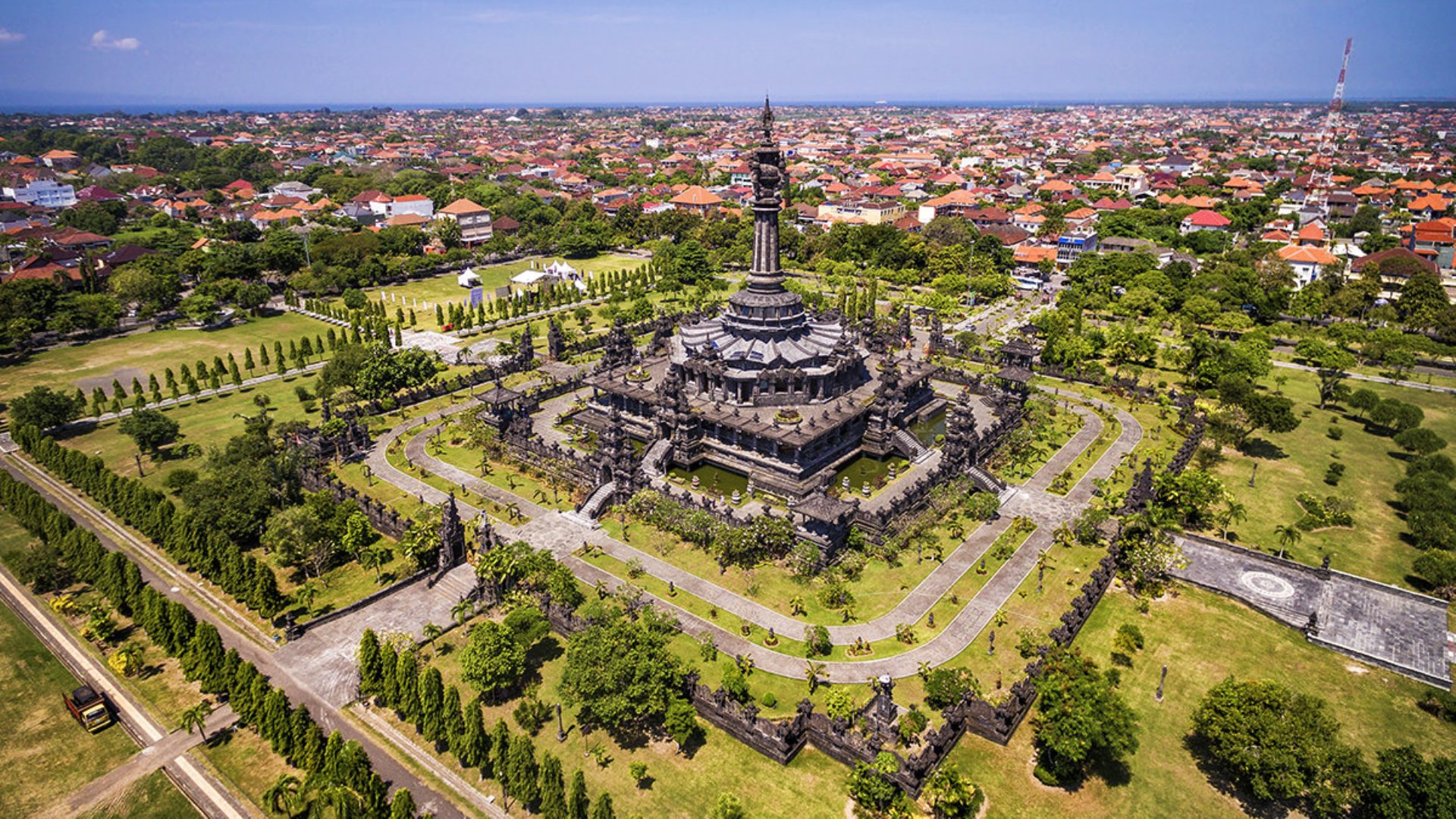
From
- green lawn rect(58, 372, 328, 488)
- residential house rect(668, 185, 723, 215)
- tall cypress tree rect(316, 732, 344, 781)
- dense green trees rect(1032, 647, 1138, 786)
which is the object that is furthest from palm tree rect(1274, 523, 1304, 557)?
residential house rect(668, 185, 723, 215)

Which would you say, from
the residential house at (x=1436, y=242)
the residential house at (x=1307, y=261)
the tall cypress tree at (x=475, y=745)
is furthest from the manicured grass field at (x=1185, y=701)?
the residential house at (x=1436, y=242)

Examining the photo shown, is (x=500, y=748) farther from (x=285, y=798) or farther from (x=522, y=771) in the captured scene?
(x=285, y=798)

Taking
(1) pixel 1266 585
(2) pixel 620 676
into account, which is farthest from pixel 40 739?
Answer: (1) pixel 1266 585

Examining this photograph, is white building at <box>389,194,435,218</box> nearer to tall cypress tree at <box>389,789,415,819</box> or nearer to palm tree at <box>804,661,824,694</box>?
palm tree at <box>804,661,824,694</box>

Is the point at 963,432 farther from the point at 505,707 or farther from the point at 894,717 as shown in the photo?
the point at 505,707

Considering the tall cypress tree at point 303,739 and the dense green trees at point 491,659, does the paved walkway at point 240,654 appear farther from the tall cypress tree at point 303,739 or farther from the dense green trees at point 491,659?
the dense green trees at point 491,659
